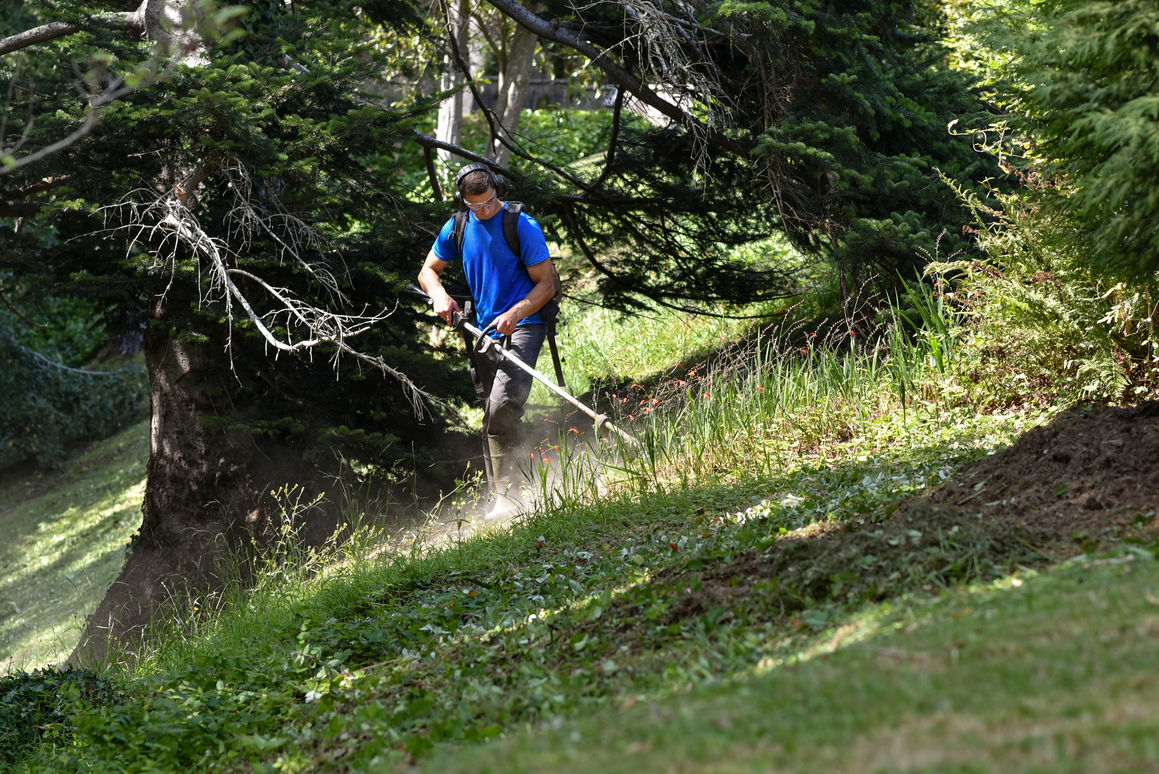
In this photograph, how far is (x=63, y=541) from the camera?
523 inches

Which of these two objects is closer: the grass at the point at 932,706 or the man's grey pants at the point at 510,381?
the grass at the point at 932,706

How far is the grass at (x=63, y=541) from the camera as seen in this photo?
10.4 meters

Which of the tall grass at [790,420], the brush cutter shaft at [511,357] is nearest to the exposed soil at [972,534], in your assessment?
the tall grass at [790,420]

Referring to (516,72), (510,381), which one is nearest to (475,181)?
(510,381)

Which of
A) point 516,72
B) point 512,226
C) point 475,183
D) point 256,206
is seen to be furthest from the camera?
point 516,72

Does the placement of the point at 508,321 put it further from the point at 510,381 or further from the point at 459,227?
the point at 459,227

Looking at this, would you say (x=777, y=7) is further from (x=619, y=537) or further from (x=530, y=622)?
(x=530, y=622)

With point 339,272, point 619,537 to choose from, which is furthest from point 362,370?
point 619,537

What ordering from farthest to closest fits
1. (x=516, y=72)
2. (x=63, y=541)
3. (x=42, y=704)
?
1. (x=516, y=72)
2. (x=63, y=541)
3. (x=42, y=704)

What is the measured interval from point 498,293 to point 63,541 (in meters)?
9.37

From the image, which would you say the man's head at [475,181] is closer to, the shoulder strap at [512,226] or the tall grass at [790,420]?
the shoulder strap at [512,226]

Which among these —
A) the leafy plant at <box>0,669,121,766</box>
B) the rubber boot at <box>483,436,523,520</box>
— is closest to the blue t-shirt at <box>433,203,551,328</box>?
the rubber boot at <box>483,436,523,520</box>

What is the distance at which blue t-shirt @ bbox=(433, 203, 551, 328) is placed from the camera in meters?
6.76

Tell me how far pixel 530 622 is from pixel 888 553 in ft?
5.17
